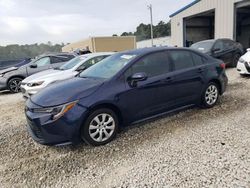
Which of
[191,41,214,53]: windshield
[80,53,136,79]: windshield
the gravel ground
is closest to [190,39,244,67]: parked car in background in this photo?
[191,41,214,53]: windshield

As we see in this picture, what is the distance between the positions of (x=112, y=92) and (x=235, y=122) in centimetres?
247

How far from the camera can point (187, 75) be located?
450 cm

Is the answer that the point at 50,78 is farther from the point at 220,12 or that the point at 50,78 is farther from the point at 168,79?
the point at 220,12

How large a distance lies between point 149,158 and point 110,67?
1868mm

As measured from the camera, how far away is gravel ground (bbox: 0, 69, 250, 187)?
2729 millimetres

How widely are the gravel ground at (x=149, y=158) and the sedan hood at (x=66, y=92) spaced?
0.85 metres

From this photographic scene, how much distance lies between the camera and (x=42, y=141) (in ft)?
10.8

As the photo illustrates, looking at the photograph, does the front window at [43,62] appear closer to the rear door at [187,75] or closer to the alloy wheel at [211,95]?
the rear door at [187,75]

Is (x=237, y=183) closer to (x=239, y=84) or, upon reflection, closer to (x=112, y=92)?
(x=112, y=92)

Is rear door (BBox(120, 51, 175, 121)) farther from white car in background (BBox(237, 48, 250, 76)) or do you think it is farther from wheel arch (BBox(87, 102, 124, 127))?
white car in background (BBox(237, 48, 250, 76))

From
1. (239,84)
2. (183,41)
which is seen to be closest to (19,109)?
(239,84)

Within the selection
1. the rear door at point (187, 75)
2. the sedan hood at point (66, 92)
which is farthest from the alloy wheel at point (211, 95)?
the sedan hood at point (66, 92)

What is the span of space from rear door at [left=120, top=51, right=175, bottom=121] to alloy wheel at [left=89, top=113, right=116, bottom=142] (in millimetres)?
341

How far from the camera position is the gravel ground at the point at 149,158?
2.73 metres
